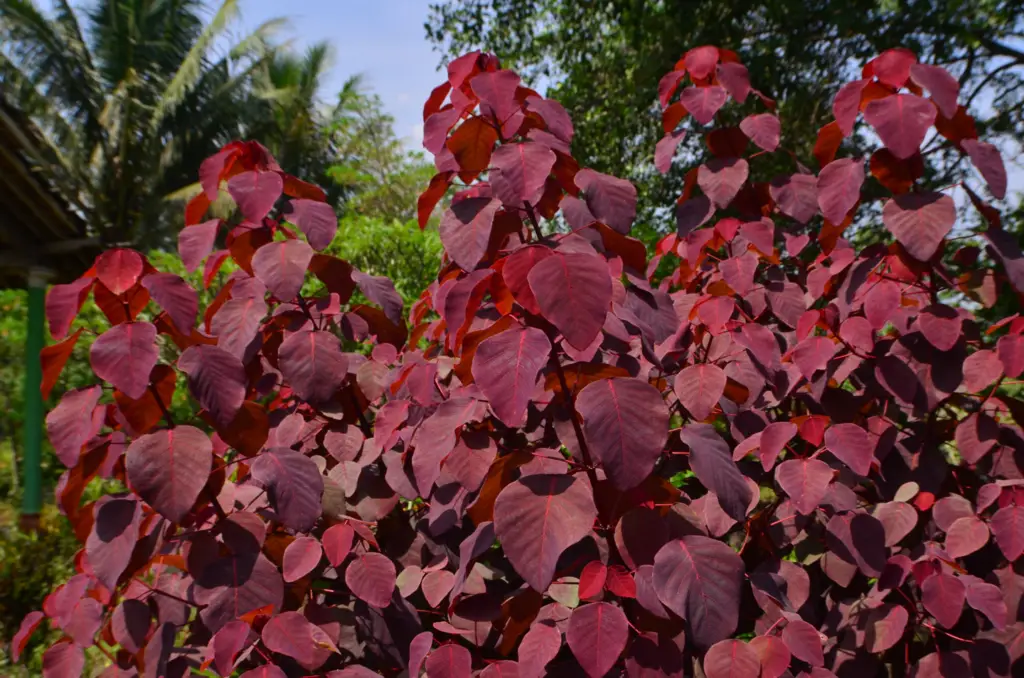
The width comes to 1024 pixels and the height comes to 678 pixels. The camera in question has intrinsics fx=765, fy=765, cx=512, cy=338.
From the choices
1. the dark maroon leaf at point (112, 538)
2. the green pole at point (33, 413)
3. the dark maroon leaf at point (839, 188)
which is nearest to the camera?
the dark maroon leaf at point (112, 538)

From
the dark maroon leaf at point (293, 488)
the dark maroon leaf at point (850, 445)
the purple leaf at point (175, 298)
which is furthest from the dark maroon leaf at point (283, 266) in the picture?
the dark maroon leaf at point (850, 445)

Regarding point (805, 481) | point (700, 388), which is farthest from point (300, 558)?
point (805, 481)

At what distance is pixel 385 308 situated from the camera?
4.78ft

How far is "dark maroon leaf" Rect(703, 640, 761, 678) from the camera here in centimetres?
96

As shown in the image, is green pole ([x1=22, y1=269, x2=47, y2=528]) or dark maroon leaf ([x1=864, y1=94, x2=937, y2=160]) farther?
green pole ([x1=22, y1=269, x2=47, y2=528])

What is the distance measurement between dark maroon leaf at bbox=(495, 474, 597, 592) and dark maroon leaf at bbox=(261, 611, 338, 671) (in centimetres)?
37

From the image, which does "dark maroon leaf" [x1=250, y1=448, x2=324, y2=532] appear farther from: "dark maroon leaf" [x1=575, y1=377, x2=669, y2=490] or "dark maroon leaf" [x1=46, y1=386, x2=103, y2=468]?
"dark maroon leaf" [x1=575, y1=377, x2=669, y2=490]

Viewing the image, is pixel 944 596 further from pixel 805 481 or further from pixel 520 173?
pixel 520 173

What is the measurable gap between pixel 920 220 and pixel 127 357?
122 cm

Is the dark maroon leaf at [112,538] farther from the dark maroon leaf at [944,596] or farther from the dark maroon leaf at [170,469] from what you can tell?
the dark maroon leaf at [944,596]

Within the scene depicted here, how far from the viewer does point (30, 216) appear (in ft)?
20.2

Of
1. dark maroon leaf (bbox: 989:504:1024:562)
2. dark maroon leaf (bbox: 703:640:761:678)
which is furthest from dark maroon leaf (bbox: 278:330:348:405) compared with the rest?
dark maroon leaf (bbox: 989:504:1024:562)

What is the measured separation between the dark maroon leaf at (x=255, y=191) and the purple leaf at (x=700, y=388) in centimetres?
73

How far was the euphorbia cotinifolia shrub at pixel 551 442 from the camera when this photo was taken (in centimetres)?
92
